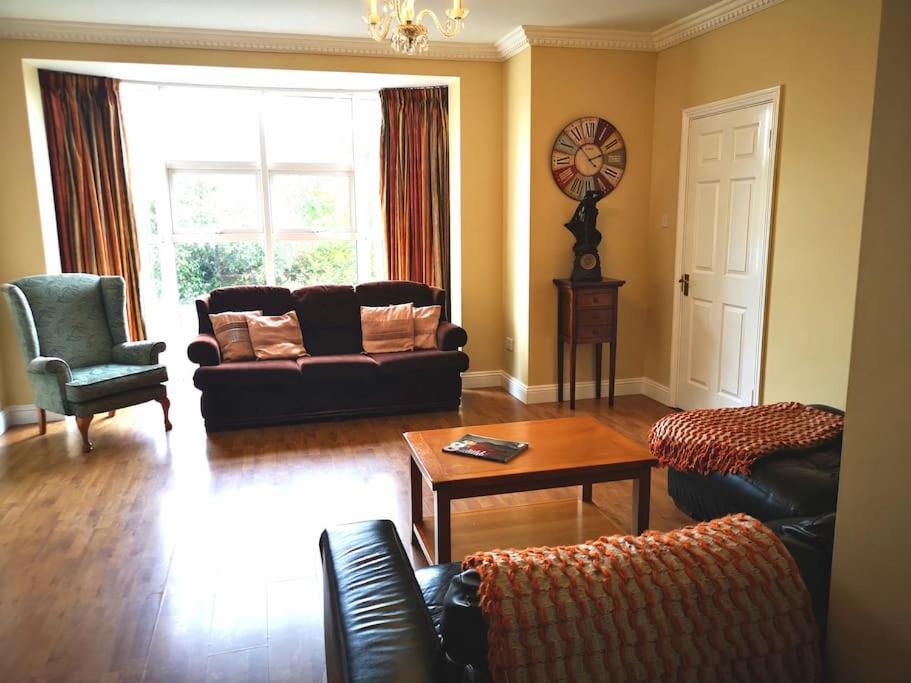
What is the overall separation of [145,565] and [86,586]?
0.75ft

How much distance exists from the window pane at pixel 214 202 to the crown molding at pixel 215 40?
107cm

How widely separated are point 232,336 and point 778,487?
3.67m

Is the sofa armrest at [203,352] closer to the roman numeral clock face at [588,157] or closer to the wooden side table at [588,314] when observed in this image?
the wooden side table at [588,314]

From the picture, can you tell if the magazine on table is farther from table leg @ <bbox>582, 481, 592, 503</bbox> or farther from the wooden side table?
the wooden side table

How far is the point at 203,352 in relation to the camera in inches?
178

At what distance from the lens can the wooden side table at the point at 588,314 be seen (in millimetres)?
4898

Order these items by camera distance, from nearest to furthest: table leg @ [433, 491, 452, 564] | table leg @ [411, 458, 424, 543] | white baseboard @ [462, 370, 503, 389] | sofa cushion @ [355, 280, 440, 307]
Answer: table leg @ [433, 491, 452, 564] < table leg @ [411, 458, 424, 543] < sofa cushion @ [355, 280, 440, 307] < white baseboard @ [462, 370, 503, 389]

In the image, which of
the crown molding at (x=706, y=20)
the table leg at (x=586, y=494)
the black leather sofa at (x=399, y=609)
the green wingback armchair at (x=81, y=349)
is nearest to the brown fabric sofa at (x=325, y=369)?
the green wingback armchair at (x=81, y=349)

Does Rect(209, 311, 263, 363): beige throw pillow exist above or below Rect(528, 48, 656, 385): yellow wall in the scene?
below

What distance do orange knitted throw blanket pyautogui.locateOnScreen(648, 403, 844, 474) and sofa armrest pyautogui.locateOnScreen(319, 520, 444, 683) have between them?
1568mm

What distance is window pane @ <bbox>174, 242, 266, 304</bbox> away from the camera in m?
5.52

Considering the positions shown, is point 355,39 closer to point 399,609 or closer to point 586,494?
point 586,494

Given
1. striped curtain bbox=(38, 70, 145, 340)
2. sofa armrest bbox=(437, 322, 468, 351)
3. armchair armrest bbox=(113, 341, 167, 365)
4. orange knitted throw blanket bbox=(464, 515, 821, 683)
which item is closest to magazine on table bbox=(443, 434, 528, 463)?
orange knitted throw blanket bbox=(464, 515, 821, 683)

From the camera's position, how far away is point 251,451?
→ 13.8ft
